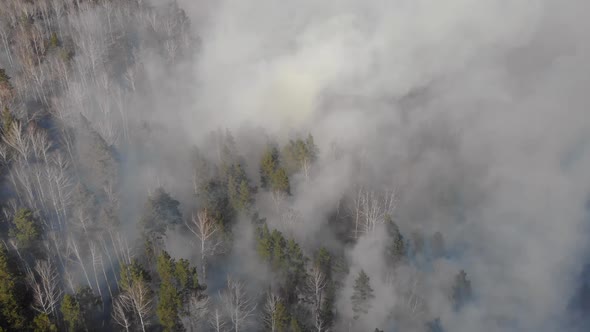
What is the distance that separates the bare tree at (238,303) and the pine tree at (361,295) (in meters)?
9.36

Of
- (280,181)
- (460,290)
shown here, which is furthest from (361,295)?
(460,290)

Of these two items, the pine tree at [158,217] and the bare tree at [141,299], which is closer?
the bare tree at [141,299]

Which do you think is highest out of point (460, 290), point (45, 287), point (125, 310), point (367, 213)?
point (367, 213)

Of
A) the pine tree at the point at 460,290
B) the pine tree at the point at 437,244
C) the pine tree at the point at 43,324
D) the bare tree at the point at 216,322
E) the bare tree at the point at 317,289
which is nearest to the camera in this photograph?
the pine tree at the point at 43,324

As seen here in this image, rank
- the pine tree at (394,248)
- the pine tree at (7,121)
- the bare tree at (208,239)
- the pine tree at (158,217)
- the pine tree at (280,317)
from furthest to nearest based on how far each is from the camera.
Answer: the pine tree at (394,248), the pine tree at (7,121), the bare tree at (208,239), the pine tree at (158,217), the pine tree at (280,317)

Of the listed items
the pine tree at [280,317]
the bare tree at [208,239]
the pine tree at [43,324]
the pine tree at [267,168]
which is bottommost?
the pine tree at [43,324]

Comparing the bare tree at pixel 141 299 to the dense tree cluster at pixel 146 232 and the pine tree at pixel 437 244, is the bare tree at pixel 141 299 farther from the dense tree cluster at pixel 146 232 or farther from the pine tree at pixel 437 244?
the pine tree at pixel 437 244

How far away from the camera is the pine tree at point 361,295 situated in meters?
41.8

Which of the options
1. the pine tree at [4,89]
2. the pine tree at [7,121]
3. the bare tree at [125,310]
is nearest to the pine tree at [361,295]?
the bare tree at [125,310]

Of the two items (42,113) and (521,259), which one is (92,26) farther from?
(521,259)

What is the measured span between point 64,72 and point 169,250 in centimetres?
3191

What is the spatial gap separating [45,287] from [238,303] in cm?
1557

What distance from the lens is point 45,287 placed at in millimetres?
35500

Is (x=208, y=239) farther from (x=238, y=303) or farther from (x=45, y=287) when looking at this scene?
(x=45, y=287)
